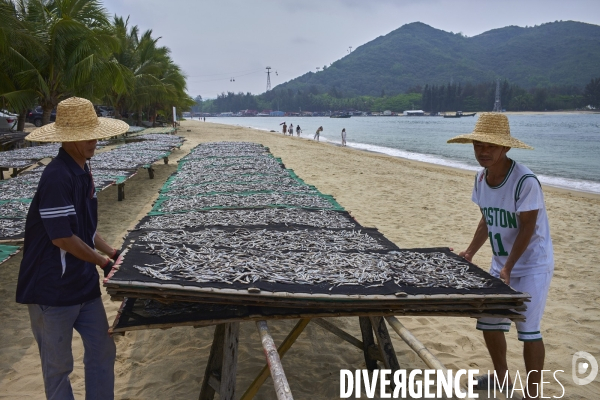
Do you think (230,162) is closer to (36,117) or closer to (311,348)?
(311,348)

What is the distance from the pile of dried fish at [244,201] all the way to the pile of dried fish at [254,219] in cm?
45

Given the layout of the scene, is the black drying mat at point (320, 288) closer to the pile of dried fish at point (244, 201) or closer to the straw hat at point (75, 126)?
the straw hat at point (75, 126)

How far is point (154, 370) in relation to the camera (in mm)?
3709

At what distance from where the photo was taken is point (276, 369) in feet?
7.28

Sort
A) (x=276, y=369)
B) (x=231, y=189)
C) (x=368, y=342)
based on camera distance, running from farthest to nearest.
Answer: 1. (x=231, y=189)
2. (x=368, y=342)
3. (x=276, y=369)

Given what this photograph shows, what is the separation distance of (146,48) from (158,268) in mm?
29986

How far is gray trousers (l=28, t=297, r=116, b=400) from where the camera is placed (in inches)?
98.3

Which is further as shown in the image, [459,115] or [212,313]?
[459,115]

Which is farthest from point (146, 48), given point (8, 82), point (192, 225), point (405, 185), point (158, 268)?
point (158, 268)

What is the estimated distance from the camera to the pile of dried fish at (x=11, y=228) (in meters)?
5.17

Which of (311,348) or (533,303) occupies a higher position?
(533,303)

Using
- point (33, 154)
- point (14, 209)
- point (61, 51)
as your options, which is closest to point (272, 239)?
point (14, 209)

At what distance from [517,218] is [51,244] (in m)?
2.87

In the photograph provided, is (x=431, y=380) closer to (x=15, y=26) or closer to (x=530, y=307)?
(x=530, y=307)
